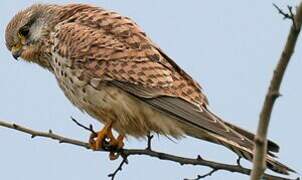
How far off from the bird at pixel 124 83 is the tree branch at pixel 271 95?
5.25 feet

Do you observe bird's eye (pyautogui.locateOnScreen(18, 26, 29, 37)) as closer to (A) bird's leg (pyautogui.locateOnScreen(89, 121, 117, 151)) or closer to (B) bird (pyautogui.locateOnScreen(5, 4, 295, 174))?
(B) bird (pyautogui.locateOnScreen(5, 4, 295, 174))

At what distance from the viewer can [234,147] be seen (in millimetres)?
4516

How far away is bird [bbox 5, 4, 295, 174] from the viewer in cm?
489

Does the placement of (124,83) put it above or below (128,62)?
below

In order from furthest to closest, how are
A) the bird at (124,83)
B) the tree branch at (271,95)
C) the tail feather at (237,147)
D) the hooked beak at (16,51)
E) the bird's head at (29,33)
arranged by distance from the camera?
the hooked beak at (16,51) < the bird's head at (29,33) < the bird at (124,83) < the tail feather at (237,147) < the tree branch at (271,95)

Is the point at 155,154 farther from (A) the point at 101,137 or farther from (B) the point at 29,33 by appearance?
(B) the point at 29,33

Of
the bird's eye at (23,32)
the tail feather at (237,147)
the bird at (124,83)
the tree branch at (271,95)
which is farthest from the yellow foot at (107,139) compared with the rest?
the tree branch at (271,95)

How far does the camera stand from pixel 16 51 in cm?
614

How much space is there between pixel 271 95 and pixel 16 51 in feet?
12.1

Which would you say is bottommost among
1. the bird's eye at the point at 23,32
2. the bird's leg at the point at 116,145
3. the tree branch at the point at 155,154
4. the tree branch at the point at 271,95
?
the bird's leg at the point at 116,145

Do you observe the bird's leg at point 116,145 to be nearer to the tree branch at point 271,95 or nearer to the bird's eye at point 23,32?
the bird's eye at point 23,32

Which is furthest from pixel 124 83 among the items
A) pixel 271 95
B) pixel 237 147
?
pixel 271 95

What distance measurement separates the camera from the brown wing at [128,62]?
5.04 metres

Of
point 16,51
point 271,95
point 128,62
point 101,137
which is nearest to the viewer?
point 271,95
